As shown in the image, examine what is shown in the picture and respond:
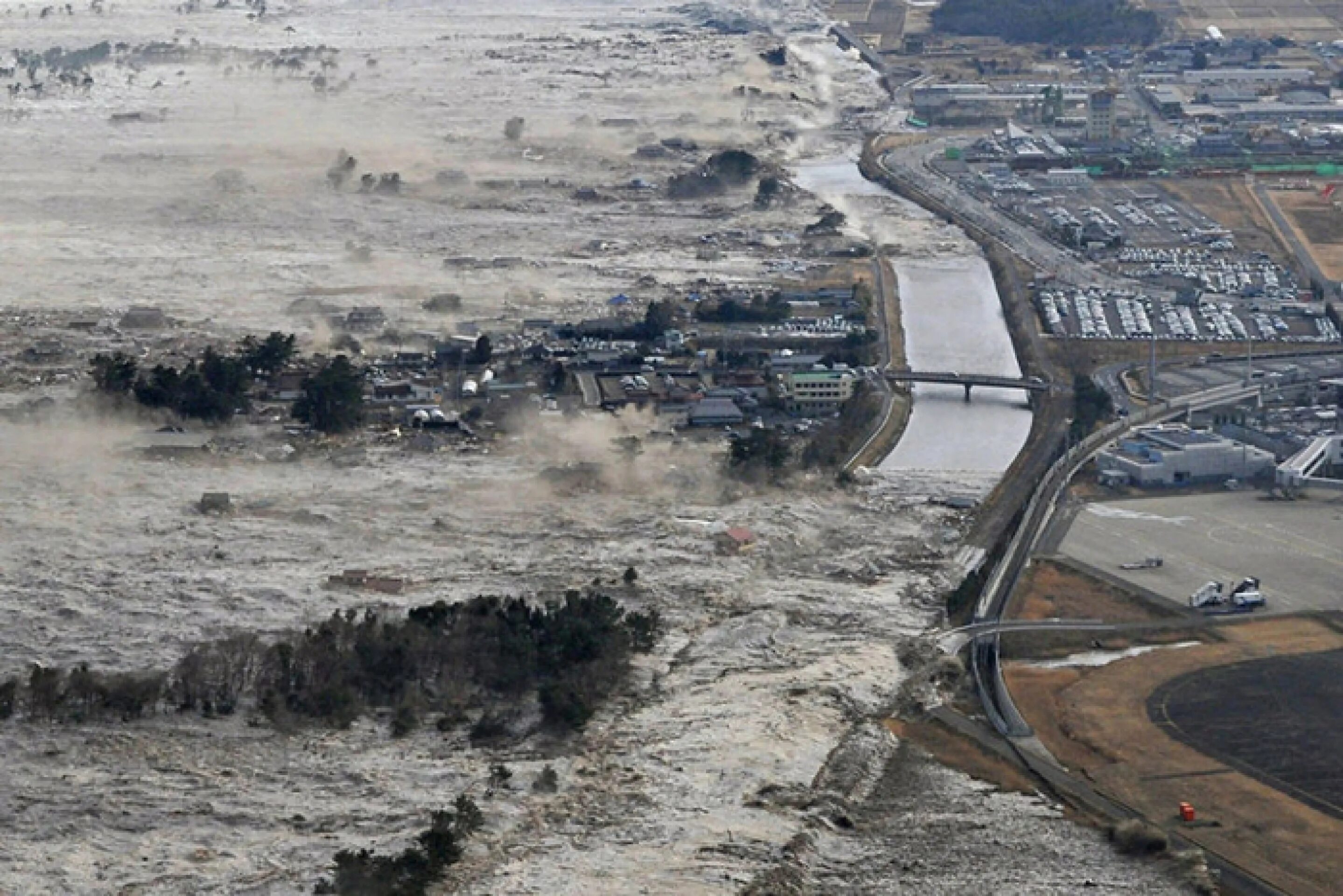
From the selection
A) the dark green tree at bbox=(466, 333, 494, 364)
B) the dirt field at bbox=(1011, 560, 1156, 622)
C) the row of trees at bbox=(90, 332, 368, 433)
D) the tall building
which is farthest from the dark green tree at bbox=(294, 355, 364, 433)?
the tall building

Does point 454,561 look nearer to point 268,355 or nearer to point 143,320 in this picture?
point 268,355

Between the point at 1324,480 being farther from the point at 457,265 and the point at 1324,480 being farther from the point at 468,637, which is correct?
the point at 457,265

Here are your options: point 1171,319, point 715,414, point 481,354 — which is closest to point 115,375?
point 481,354

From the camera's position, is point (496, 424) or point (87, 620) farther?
point (496, 424)

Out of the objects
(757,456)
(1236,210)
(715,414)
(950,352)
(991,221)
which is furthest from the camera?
(1236,210)

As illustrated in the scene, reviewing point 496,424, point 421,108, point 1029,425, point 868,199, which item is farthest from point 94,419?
point 421,108

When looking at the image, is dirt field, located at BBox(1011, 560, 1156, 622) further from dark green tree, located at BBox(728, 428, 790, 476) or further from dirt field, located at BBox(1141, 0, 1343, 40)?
dirt field, located at BBox(1141, 0, 1343, 40)
